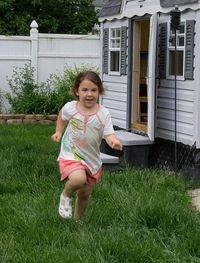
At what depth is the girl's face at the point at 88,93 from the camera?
5.57 metres

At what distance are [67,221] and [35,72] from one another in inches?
413

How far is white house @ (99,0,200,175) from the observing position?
8633 millimetres

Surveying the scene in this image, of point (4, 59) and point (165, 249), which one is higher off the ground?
point (4, 59)

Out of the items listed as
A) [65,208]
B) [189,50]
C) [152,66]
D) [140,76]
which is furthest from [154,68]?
[65,208]

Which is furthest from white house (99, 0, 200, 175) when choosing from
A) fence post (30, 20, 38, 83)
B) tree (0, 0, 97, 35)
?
tree (0, 0, 97, 35)

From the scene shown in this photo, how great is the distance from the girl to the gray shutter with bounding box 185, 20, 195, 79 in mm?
3201

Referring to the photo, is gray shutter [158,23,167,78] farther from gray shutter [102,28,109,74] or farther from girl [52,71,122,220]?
girl [52,71,122,220]

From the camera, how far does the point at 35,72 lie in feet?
51.8

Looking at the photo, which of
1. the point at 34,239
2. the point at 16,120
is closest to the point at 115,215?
the point at 34,239

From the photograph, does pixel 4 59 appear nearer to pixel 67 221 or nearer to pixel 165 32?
pixel 165 32

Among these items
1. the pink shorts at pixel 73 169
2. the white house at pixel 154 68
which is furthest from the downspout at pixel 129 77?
the pink shorts at pixel 73 169

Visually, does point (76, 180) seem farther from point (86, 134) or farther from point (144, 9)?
point (144, 9)

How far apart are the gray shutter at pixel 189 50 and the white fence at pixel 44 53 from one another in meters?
7.42

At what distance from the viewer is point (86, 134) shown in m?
5.57
